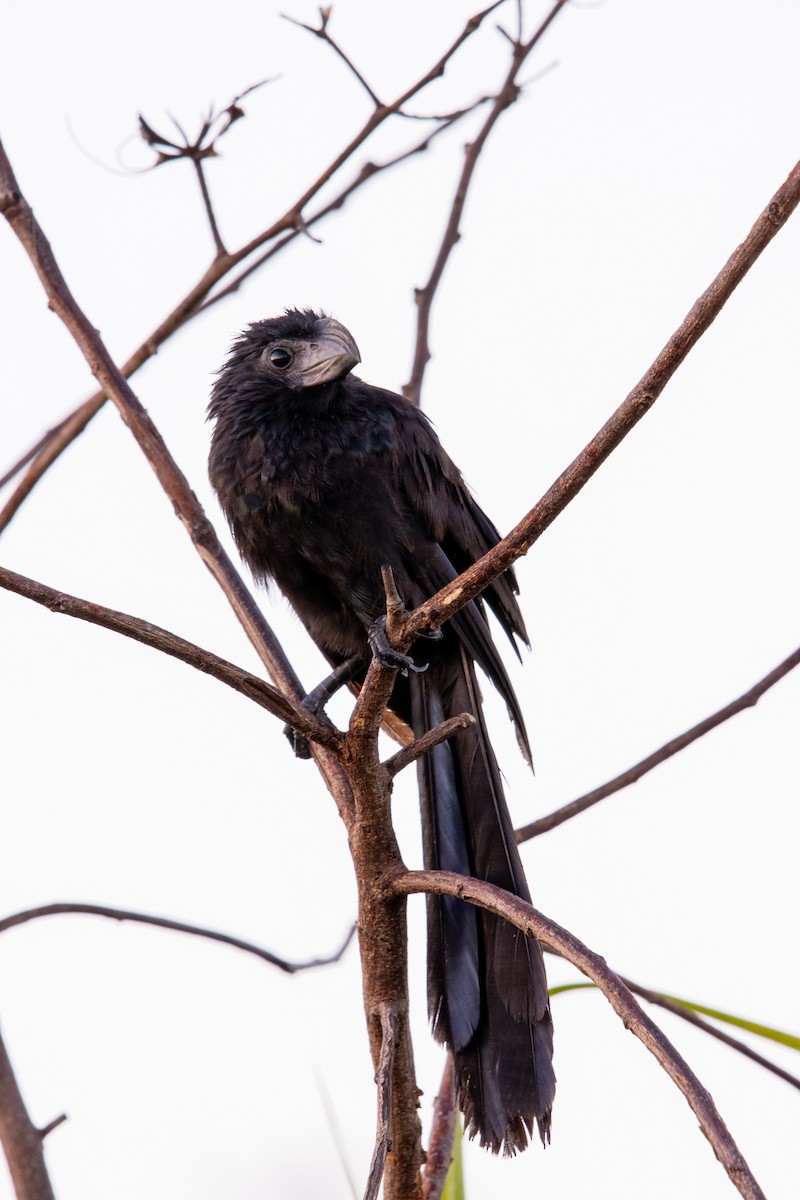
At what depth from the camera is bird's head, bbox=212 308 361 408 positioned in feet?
7.82

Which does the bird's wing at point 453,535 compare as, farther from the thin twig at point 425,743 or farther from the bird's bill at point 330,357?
the thin twig at point 425,743

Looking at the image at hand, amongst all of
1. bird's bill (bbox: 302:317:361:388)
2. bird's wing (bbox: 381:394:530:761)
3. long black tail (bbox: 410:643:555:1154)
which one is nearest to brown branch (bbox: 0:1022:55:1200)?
long black tail (bbox: 410:643:555:1154)

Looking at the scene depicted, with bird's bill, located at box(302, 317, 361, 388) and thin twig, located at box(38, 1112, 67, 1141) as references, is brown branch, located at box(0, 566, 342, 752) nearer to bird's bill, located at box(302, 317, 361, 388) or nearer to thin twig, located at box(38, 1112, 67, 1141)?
thin twig, located at box(38, 1112, 67, 1141)

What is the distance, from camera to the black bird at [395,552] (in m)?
1.94

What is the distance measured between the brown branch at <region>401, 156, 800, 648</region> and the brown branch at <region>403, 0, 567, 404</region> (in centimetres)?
131

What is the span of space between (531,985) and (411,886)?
536 millimetres

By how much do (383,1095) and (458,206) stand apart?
6.07ft

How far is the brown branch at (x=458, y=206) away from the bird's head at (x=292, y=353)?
6.9 inches

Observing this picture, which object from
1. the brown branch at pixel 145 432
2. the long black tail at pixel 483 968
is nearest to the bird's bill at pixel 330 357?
the brown branch at pixel 145 432

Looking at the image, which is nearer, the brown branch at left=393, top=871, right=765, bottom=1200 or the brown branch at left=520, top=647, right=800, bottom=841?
the brown branch at left=393, top=871, right=765, bottom=1200

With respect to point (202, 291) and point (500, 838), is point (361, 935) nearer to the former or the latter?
point (500, 838)

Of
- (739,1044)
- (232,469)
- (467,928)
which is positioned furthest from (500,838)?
(232,469)

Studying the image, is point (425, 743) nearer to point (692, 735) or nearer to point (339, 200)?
point (692, 735)

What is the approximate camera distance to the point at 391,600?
1482mm
